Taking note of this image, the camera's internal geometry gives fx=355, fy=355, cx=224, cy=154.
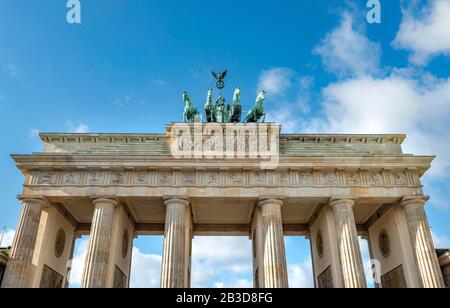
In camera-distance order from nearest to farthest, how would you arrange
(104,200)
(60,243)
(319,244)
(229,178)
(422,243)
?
1. (422,243)
2. (104,200)
3. (229,178)
4. (60,243)
5. (319,244)

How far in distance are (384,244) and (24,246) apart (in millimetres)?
22104

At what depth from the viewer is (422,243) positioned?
1988 centimetres

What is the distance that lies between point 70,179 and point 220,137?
9528mm

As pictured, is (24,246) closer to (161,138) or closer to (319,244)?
(161,138)

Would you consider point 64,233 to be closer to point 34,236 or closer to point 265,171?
point 34,236

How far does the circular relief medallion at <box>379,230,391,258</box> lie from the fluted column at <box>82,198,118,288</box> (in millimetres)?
17472

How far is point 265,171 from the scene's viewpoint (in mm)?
21828

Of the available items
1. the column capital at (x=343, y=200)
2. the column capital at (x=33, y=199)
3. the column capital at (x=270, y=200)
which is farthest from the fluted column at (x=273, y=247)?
the column capital at (x=33, y=199)

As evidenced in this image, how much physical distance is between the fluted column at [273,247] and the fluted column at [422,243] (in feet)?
24.6

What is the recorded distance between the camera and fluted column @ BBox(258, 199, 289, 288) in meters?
19.0

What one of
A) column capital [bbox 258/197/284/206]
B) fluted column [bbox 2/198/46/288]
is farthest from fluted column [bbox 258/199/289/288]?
fluted column [bbox 2/198/46/288]

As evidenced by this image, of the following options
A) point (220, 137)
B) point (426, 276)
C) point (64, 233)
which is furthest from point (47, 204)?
point (426, 276)

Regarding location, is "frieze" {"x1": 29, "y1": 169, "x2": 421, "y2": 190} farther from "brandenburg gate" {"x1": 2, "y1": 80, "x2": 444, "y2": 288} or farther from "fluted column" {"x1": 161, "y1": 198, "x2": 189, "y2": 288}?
"fluted column" {"x1": 161, "y1": 198, "x2": 189, "y2": 288}

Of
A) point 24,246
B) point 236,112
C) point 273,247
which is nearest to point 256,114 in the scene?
point 236,112
